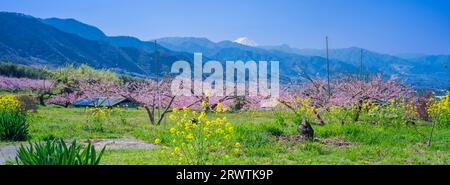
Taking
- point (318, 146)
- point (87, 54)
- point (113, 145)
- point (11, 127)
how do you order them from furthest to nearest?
point (87, 54), point (11, 127), point (113, 145), point (318, 146)

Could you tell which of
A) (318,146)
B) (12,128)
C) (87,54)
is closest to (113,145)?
(12,128)

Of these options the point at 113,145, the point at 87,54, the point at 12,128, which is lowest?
the point at 113,145

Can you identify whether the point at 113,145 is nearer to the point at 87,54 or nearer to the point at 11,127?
the point at 11,127

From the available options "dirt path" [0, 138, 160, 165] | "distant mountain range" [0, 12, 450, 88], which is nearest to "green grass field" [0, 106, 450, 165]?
"dirt path" [0, 138, 160, 165]

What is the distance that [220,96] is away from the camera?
21484 mm

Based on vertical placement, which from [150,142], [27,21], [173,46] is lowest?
[150,142]

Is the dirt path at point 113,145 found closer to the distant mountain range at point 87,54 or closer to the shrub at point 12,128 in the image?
the shrub at point 12,128

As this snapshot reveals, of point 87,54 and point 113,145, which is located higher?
point 87,54

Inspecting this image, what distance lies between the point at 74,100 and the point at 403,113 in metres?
22.2

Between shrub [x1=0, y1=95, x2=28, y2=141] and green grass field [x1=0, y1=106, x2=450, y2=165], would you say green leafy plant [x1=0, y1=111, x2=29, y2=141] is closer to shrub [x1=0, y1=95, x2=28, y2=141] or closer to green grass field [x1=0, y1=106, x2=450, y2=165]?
shrub [x1=0, y1=95, x2=28, y2=141]

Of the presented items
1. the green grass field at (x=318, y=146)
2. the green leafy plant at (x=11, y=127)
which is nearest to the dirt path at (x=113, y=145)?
the green grass field at (x=318, y=146)
